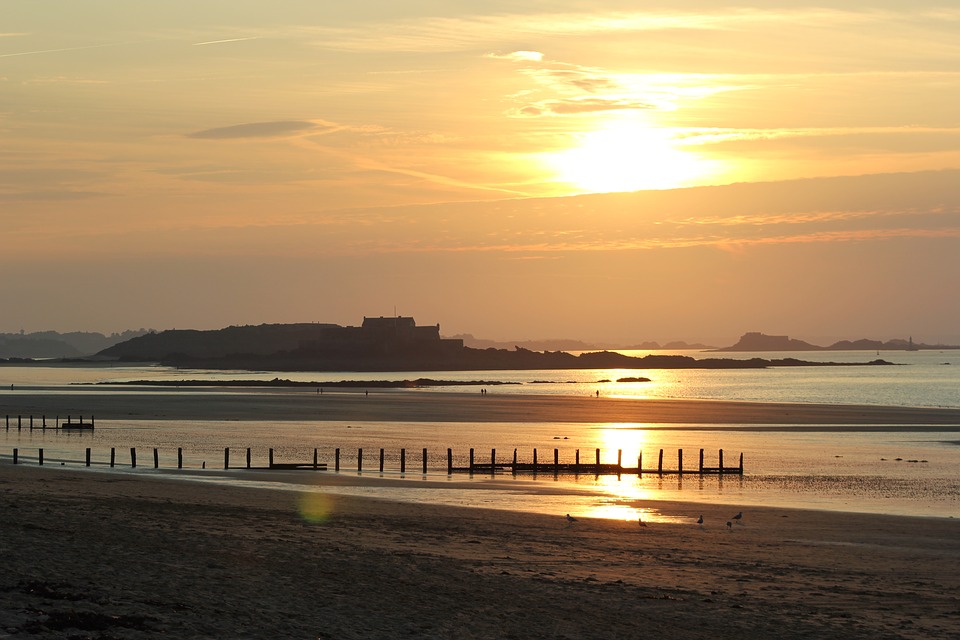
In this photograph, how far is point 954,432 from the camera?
234 ft

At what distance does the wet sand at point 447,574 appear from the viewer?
1473 cm

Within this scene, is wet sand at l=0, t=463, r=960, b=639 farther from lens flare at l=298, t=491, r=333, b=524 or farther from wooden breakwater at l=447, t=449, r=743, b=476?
wooden breakwater at l=447, t=449, r=743, b=476

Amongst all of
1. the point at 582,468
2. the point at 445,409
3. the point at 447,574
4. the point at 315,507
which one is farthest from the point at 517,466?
the point at 445,409

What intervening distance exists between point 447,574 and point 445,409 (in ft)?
256

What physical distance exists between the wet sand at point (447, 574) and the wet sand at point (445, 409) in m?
54.7

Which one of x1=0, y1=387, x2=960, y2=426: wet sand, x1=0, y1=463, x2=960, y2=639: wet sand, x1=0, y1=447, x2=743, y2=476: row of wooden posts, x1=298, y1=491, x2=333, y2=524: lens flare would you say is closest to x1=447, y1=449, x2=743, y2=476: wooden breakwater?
x1=0, y1=447, x2=743, y2=476: row of wooden posts

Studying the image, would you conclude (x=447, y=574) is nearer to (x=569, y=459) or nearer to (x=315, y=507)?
(x=315, y=507)

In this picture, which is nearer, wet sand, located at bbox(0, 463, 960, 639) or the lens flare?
wet sand, located at bbox(0, 463, 960, 639)

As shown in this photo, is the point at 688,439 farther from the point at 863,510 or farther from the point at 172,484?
the point at 172,484

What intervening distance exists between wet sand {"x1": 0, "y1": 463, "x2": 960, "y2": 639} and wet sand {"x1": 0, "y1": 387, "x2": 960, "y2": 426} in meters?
54.7

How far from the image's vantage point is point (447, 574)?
1884 centimetres

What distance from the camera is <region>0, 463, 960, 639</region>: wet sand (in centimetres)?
1473

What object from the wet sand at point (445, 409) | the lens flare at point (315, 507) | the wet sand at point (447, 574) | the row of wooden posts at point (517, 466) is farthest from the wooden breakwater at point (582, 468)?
the wet sand at point (445, 409)

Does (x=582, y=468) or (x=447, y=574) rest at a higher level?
(x=447, y=574)
